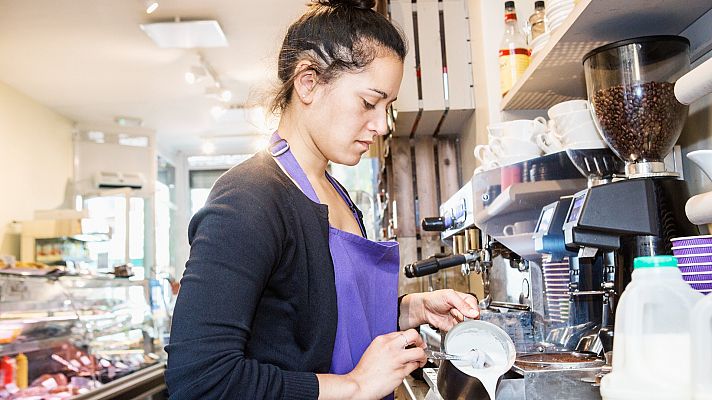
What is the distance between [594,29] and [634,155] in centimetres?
31

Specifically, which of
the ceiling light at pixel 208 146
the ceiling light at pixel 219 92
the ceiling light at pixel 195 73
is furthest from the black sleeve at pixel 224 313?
the ceiling light at pixel 208 146

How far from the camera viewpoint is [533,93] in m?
2.13

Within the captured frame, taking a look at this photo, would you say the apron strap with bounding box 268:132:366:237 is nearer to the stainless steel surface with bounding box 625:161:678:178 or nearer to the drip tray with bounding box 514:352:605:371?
the drip tray with bounding box 514:352:605:371

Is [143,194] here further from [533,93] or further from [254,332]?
[254,332]

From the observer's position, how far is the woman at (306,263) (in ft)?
3.34

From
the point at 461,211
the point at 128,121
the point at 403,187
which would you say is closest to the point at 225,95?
the point at 128,121

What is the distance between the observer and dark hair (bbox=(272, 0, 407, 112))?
1.30m

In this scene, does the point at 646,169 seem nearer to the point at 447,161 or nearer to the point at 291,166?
the point at 291,166

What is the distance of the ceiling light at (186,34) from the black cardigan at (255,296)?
4.40 m

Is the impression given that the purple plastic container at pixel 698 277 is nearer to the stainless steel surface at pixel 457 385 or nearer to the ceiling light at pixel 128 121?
the stainless steel surface at pixel 457 385

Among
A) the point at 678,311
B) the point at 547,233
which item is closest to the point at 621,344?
the point at 678,311

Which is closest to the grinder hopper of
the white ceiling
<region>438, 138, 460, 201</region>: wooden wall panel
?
<region>438, 138, 460, 201</region>: wooden wall panel

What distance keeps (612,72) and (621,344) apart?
2.76 feet

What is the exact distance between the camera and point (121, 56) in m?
6.15
